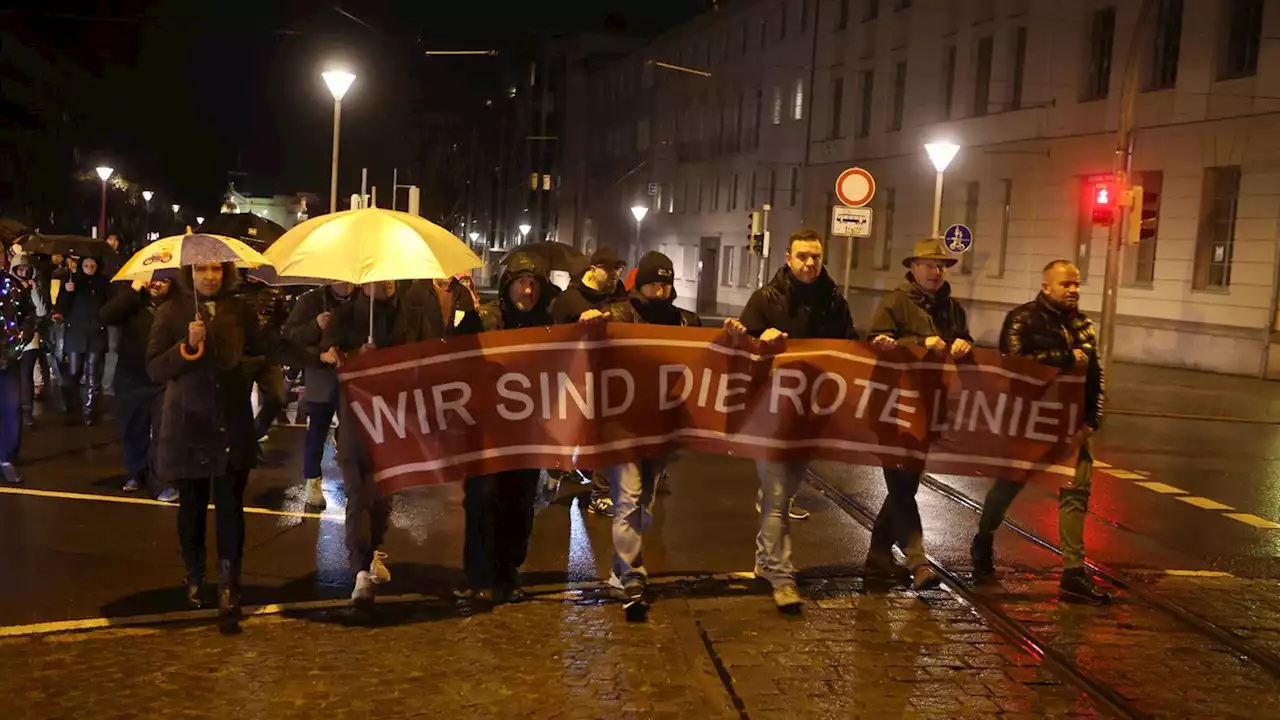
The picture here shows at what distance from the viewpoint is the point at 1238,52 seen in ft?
85.3

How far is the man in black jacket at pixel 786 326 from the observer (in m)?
→ 6.70

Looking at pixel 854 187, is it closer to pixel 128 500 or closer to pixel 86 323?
pixel 86 323

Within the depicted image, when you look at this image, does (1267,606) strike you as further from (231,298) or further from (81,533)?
(81,533)

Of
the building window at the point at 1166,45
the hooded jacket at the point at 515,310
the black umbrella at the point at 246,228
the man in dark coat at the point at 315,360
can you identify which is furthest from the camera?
the building window at the point at 1166,45

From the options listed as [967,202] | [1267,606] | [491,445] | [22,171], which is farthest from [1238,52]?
[22,171]

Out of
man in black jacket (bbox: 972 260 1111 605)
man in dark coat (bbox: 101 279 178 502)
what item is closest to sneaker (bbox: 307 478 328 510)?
man in dark coat (bbox: 101 279 178 502)

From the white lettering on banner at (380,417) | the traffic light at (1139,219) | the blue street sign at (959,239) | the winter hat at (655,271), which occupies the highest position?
the traffic light at (1139,219)

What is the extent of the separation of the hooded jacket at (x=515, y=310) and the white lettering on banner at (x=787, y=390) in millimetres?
1326

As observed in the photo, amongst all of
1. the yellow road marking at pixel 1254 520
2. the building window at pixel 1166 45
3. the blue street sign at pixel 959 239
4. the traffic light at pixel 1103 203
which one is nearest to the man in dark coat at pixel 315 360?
the yellow road marking at pixel 1254 520

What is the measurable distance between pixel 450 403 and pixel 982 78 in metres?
31.9

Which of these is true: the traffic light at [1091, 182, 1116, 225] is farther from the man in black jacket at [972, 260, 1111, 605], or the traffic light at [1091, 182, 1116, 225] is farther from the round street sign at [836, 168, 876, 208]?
the man in black jacket at [972, 260, 1111, 605]

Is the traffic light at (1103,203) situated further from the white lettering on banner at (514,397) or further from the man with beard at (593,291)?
the white lettering on banner at (514,397)

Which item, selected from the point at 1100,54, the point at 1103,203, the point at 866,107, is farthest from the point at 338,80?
the point at 866,107

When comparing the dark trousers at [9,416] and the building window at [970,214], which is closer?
the dark trousers at [9,416]
